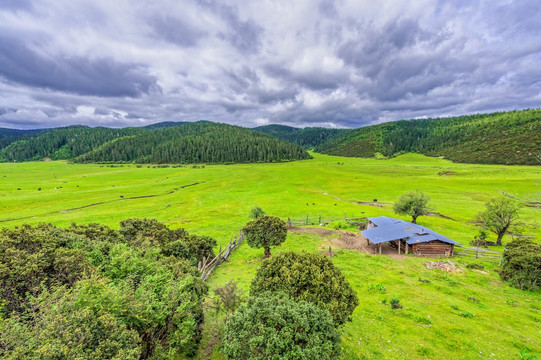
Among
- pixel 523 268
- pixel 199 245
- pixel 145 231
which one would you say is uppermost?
pixel 145 231

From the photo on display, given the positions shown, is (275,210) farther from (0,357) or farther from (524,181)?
(524,181)

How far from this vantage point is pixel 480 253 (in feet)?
100

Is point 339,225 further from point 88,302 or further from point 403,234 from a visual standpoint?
A: point 88,302

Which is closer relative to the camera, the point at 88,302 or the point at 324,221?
the point at 88,302

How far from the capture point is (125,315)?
1005cm

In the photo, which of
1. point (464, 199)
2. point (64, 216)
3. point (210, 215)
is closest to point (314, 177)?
point (464, 199)

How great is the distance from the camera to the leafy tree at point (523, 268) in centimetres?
2127

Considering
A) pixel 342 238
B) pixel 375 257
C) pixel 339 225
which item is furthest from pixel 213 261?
pixel 339 225

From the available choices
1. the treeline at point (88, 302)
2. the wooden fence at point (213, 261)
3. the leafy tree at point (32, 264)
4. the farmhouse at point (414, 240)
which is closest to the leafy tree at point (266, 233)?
the wooden fence at point (213, 261)

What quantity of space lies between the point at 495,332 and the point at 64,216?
70707 millimetres

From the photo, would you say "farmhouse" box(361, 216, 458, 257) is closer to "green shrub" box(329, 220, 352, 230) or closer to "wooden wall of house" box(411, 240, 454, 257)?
"wooden wall of house" box(411, 240, 454, 257)

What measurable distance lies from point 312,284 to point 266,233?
47.9 feet

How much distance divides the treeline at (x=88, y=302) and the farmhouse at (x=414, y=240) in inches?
1039

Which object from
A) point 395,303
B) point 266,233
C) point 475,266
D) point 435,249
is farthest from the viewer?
point 435,249
